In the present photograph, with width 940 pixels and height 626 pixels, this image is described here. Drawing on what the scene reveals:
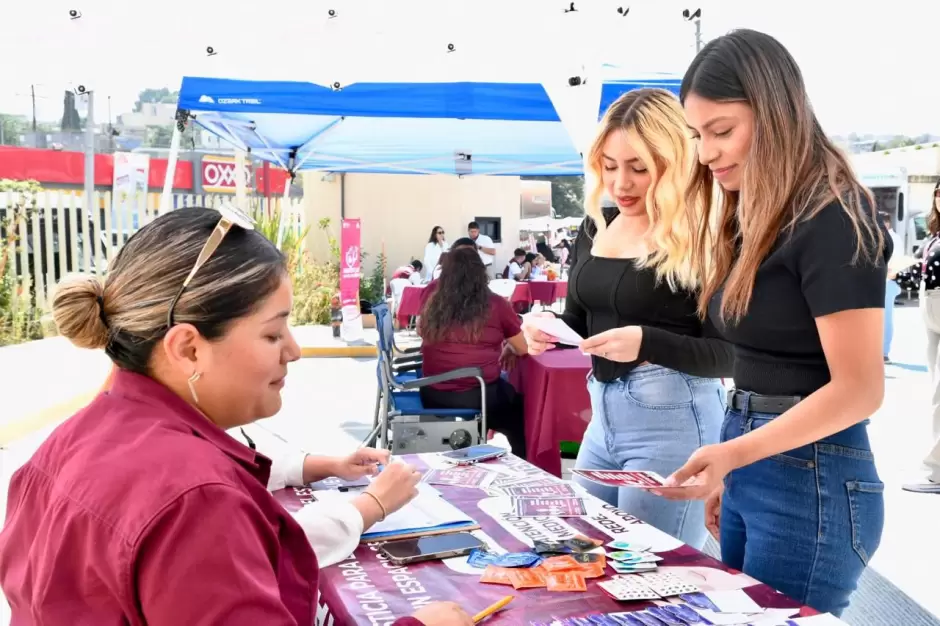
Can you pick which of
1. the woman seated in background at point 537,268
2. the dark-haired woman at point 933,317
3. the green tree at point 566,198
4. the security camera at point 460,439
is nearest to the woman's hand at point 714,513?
the security camera at point 460,439

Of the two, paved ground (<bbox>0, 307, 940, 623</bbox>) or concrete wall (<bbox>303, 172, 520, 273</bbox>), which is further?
concrete wall (<bbox>303, 172, 520, 273</bbox>)

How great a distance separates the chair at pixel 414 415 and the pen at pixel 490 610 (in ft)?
10.6

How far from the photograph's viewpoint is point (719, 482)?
1.49 m

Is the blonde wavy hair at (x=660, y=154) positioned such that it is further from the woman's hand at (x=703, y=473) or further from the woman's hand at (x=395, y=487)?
the woman's hand at (x=395, y=487)

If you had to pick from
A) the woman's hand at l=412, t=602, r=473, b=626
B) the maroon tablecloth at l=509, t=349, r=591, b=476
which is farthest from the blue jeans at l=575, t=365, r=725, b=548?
the maroon tablecloth at l=509, t=349, r=591, b=476

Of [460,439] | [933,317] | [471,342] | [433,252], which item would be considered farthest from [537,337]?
[433,252]

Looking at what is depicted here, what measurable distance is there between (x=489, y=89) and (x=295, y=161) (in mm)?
4698

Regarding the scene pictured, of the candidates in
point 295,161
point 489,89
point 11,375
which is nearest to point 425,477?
point 489,89

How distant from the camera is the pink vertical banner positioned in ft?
34.7

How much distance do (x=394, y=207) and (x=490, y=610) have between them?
16240mm

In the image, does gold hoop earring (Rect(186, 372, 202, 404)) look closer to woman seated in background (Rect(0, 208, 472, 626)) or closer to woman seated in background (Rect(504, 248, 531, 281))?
woman seated in background (Rect(0, 208, 472, 626))


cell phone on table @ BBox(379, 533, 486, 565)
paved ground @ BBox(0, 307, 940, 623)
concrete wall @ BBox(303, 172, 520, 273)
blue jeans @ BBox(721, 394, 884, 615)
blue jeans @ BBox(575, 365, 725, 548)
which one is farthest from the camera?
concrete wall @ BBox(303, 172, 520, 273)

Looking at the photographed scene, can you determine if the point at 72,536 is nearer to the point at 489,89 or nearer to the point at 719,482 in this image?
the point at 719,482

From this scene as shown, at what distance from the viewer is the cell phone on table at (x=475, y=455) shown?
2293mm
